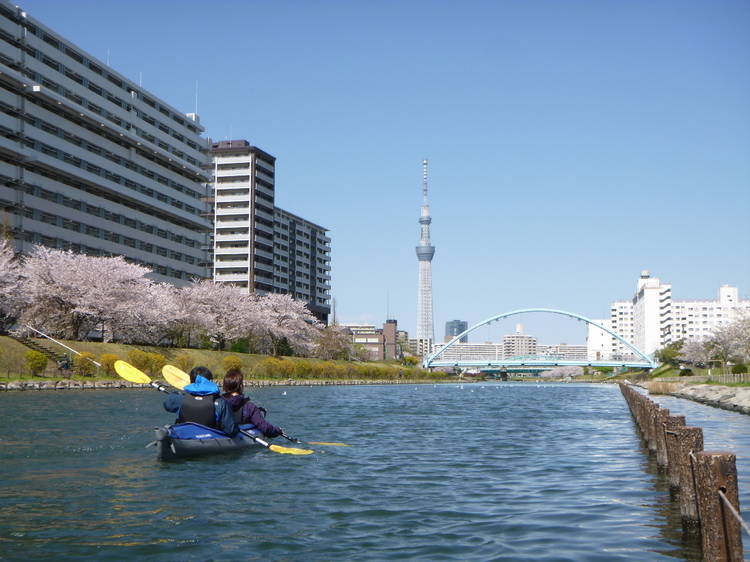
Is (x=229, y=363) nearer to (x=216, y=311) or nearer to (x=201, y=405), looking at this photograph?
(x=216, y=311)

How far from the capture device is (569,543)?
977 cm

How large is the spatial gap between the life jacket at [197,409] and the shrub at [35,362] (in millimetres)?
32001

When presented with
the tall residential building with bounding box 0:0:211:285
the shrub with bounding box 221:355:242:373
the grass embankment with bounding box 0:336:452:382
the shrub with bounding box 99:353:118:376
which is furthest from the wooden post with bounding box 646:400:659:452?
the tall residential building with bounding box 0:0:211:285

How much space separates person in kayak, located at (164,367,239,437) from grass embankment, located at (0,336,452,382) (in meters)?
29.3

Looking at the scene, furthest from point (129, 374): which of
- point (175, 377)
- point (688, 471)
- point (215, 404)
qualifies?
point (688, 471)

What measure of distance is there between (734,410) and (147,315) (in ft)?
A: 161

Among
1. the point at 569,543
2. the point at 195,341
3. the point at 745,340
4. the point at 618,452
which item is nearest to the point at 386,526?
the point at 569,543

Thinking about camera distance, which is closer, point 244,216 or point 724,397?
point 724,397

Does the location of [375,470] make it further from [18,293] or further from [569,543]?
[18,293]

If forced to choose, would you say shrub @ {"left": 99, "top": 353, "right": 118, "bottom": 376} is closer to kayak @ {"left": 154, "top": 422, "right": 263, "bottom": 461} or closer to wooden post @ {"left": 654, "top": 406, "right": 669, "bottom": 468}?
kayak @ {"left": 154, "top": 422, "right": 263, "bottom": 461}

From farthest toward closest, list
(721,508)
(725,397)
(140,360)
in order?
(140,360)
(725,397)
(721,508)

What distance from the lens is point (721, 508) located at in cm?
746

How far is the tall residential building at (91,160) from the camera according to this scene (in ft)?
232

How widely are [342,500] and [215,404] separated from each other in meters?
5.95
